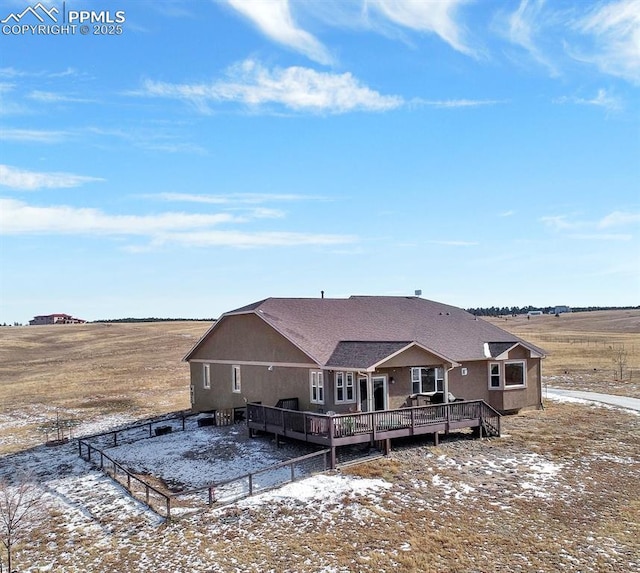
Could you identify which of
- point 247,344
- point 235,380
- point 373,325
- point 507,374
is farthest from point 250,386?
point 507,374

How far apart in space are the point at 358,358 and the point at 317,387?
2.32 m

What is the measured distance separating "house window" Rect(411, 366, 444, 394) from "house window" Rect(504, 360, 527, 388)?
4908 millimetres

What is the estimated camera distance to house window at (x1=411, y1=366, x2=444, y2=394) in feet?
75.2

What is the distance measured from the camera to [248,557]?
12.7 m

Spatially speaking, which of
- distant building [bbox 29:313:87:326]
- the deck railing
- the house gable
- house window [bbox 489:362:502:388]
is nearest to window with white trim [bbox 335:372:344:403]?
the house gable

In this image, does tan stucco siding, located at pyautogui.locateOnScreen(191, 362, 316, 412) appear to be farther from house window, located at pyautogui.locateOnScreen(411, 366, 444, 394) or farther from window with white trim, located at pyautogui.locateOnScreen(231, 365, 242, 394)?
house window, located at pyautogui.locateOnScreen(411, 366, 444, 394)

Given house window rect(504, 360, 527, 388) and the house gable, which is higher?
the house gable

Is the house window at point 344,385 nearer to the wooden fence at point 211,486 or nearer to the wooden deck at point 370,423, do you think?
the wooden deck at point 370,423

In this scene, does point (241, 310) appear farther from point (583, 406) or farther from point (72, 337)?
point (72, 337)

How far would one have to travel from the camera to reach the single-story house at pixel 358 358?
72.9ft

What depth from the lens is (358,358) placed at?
2177 centimetres

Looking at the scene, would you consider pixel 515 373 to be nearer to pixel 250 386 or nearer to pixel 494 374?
pixel 494 374

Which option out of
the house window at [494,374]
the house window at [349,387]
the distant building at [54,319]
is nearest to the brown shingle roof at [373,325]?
the house window at [349,387]

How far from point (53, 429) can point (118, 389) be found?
1272 cm
